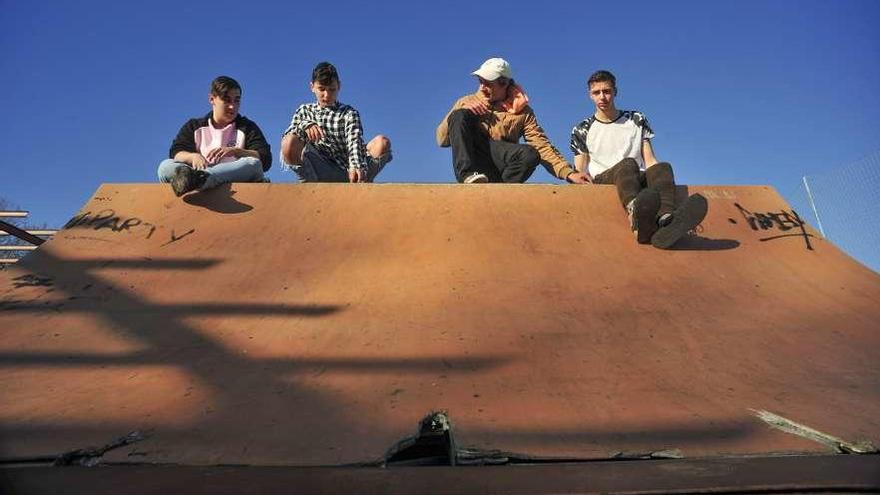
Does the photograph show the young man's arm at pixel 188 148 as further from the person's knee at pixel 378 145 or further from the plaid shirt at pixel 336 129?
the person's knee at pixel 378 145

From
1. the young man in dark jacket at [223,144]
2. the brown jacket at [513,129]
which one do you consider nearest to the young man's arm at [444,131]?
the brown jacket at [513,129]

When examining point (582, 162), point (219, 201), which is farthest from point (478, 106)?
point (219, 201)

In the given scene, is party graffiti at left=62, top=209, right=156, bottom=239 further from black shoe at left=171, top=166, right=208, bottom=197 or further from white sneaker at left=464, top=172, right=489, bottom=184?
white sneaker at left=464, top=172, right=489, bottom=184

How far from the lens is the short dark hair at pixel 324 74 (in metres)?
3.26

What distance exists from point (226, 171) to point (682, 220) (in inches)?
79.7

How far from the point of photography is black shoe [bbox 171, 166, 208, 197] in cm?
250

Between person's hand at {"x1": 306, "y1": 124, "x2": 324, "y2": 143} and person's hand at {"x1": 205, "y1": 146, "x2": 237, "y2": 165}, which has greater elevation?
person's hand at {"x1": 306, "y1": 124, "x2": 324, "y2": 143}

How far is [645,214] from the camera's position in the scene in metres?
2.31

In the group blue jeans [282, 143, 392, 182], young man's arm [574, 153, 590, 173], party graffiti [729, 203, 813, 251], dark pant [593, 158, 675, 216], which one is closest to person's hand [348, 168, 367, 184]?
blue jeans [282, 143, 392, 182]

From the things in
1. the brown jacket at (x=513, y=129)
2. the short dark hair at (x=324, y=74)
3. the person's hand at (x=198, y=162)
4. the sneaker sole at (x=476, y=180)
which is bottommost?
the sneaker sole at (x=476, y=180)

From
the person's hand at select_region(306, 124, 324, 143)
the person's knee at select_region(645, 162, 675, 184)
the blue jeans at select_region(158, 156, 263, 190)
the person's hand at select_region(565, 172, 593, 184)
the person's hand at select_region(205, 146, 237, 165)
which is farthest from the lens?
the person's hand at select_region(306, 124, 324, 143)

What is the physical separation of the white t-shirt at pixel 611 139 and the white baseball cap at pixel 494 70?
526mm

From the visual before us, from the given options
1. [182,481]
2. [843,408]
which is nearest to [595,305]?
[843,408]

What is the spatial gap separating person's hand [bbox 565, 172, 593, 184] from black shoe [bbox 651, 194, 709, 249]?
74 centimetres
